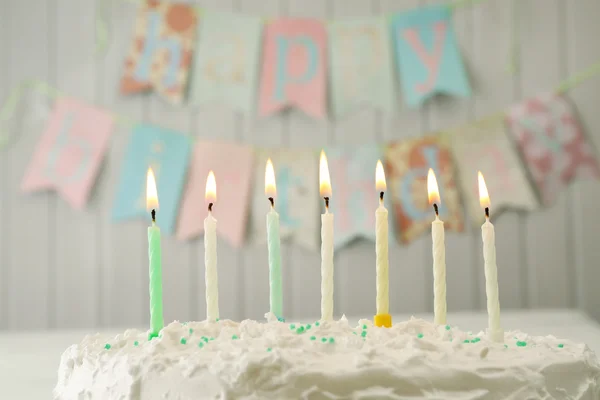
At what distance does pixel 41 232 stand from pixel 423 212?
1.23 meters

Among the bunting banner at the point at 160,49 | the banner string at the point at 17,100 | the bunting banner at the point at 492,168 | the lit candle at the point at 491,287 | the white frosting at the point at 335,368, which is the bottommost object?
the white frosting at the point at 335,368

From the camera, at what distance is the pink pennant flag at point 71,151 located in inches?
93.2

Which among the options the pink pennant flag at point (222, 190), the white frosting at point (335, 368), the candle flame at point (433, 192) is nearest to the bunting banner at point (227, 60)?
the pink pennant flag at point (222, 190)

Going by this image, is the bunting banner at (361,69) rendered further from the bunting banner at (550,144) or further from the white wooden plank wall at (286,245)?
the bunting banner at (550,144)

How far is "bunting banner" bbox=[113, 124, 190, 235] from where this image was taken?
234 centimetres

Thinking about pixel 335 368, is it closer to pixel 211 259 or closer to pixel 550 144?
pixel 211 259

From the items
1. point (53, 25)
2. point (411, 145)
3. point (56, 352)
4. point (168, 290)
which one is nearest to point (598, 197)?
point (411, 145)

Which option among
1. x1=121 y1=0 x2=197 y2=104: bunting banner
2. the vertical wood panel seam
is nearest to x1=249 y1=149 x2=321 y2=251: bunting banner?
x1=121 y1=0 x2=197 y2=104: bunting banner

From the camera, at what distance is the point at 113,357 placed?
831mm

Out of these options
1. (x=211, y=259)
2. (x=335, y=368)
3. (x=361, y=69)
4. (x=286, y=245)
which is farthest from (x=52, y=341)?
(x=335, y=368)

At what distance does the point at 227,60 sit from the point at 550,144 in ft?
3.46

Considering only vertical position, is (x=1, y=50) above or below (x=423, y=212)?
above

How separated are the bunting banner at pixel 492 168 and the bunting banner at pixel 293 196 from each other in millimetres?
464

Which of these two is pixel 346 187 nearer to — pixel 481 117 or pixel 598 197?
pixel 481 117
